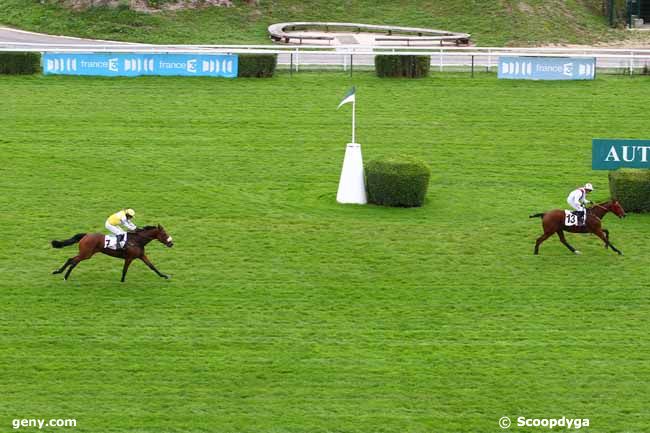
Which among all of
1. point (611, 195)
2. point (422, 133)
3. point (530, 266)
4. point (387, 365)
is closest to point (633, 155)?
point (611, 195)

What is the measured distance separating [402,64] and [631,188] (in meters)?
14.5

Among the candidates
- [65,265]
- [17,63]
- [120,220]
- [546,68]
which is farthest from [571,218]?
[17,63]

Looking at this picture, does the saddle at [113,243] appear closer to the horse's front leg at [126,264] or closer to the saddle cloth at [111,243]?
the saddle cloth at [111,243]

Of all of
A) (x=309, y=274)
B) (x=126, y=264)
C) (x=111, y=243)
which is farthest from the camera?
(x=309, y=274)

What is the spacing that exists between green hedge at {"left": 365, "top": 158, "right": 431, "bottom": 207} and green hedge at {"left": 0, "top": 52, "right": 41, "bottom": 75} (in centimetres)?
1638

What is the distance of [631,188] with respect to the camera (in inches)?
1059

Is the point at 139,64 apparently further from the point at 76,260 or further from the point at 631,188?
the point at 76,260

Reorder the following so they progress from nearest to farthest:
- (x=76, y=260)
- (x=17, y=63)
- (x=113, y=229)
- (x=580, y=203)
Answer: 1. (x=113, y=229)
2. (x=76, y=260)
3. (x=580, y=203)
4. (x=17, y=63)

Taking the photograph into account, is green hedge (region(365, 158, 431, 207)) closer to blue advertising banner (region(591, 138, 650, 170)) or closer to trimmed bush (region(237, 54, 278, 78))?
blue advertising banner (region(591, 138, 650, 170))

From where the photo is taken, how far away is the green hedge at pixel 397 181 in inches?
1065

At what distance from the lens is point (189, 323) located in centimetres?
2045

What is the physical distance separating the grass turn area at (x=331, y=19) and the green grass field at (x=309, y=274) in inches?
531

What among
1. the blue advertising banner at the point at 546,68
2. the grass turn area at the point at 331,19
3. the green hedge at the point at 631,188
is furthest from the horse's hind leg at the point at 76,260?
the grass turn area at the point at 331,19

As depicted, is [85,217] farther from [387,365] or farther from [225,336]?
[387,365]
